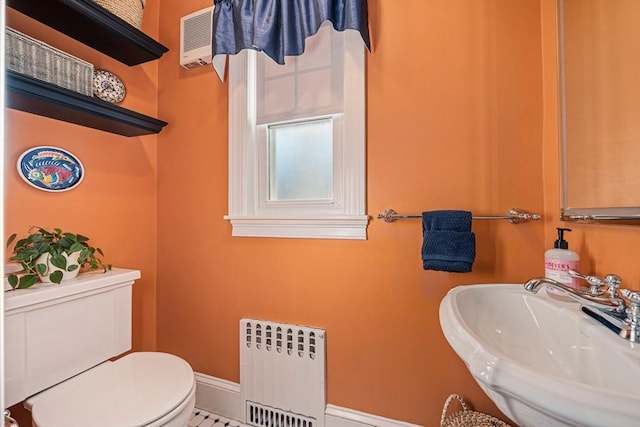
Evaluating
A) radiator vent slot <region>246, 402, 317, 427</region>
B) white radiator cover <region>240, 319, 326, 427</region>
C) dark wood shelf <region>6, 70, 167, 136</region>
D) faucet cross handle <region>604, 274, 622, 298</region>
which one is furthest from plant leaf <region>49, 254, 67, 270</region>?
faucet cross handle <region>604, 274, 622, 298</region>

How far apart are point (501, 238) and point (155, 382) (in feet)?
4.58

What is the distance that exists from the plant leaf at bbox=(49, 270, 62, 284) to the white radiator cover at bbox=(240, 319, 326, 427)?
2.48 ft

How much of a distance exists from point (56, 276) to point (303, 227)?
3.14 ft

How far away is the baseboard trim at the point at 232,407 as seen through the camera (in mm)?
1200

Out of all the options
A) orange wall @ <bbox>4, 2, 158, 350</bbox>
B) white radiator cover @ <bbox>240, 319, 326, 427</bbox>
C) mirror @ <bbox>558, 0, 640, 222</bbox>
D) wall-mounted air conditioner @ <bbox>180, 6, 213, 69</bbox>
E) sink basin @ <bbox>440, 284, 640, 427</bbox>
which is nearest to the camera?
sink basin @ <bbox>440, 284, 640, 427</bbox>

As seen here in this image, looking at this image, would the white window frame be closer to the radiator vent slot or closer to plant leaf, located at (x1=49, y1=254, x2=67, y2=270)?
plant leaf, located at (x1=49, y1=254, x2=67, y2=270)

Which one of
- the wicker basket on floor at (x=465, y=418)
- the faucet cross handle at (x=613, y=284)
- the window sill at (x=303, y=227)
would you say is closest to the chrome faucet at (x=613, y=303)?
the faucet cross handle at (x=613, y=284)

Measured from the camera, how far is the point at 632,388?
0.50 m

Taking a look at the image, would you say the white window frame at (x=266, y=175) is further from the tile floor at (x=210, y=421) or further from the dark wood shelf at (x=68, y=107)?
the tile floor at (x=210, y=421)

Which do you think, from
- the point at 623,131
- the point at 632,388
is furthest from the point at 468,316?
the point at 623,131

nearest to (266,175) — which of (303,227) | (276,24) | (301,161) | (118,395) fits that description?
(301,161)

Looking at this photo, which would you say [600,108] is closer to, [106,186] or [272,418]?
[272,418]

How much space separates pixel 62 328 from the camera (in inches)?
40.7

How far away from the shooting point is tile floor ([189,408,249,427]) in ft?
4.59
